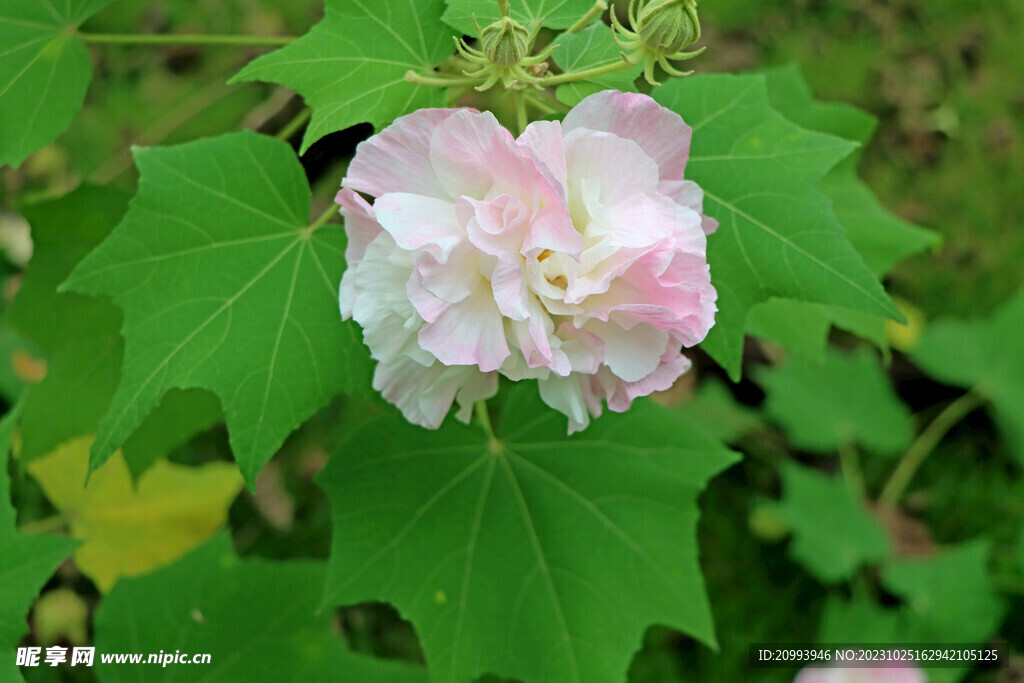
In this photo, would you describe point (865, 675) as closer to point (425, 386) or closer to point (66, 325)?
point (425, 386)

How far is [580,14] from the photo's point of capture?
3.26 feet

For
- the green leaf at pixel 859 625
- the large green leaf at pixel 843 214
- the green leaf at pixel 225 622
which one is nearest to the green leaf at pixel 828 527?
the green leaf at pixel 859 625

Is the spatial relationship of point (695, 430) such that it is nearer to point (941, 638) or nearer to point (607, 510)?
point (607, 510)

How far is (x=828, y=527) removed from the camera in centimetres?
217

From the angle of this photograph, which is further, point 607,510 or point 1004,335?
point 1004,335

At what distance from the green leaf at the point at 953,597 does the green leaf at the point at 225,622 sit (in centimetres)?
140

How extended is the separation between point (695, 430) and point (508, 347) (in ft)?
1.69

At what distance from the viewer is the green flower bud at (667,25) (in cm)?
85

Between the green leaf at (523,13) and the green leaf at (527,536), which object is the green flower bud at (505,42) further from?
the green leaf at (527,536)

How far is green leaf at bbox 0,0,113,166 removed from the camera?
1132 mm

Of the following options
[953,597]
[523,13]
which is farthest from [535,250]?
[953,597]

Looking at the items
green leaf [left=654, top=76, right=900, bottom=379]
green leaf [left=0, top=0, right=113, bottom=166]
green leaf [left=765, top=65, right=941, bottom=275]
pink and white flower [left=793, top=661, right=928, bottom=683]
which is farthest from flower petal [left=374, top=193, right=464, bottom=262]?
pink and white flower [left=793, top=661, right=928, bottom=683]

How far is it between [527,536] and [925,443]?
1.75 meters

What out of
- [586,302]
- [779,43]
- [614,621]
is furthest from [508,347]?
[779,43]
